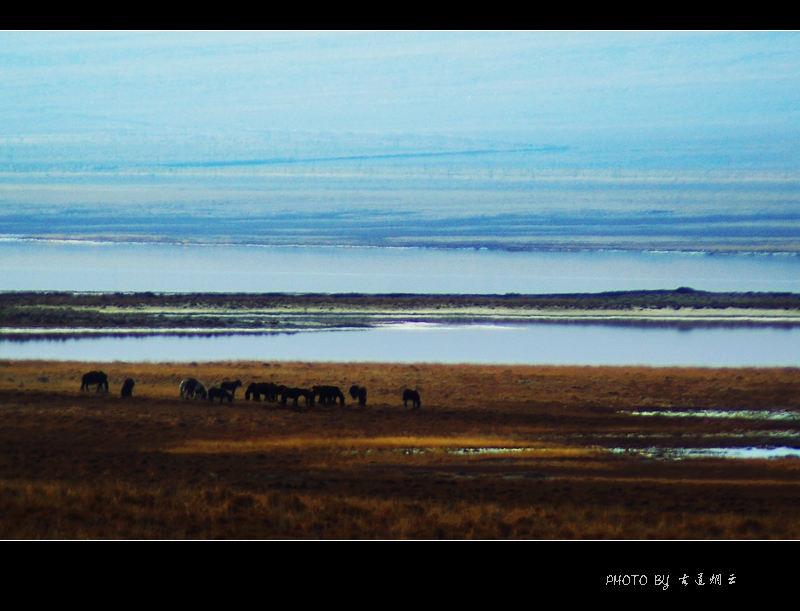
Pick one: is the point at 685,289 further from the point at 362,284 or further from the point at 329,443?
the point at 329,443

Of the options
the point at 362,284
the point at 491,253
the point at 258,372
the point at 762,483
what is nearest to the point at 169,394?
the point at 258,372

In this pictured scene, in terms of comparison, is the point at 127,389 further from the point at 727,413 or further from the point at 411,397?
the point at 727,413

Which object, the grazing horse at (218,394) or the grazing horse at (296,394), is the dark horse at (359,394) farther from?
the grazing horse at (218,394)

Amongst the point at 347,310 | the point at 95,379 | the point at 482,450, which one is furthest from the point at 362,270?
the point at 482,450

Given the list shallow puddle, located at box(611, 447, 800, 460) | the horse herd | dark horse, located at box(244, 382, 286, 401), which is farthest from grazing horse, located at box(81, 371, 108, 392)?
shallow puddle, located at box(611, 447, 800, 460)

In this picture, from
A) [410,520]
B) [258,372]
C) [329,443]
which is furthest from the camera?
[258,372]

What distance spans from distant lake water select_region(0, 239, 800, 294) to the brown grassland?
3138cm

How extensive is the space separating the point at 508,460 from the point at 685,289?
137 ft

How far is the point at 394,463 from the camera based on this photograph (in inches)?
580

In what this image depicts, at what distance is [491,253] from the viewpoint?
85.3m

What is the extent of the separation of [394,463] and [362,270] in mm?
54926

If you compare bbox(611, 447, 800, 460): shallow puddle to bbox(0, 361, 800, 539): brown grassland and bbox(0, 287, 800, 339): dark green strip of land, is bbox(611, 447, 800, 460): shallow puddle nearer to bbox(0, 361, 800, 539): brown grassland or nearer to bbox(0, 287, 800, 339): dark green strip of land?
bbox(0, 361, 800, 539): brown grassland

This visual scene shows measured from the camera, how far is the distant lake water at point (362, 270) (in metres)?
55.7

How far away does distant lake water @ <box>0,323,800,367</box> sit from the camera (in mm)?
29828
